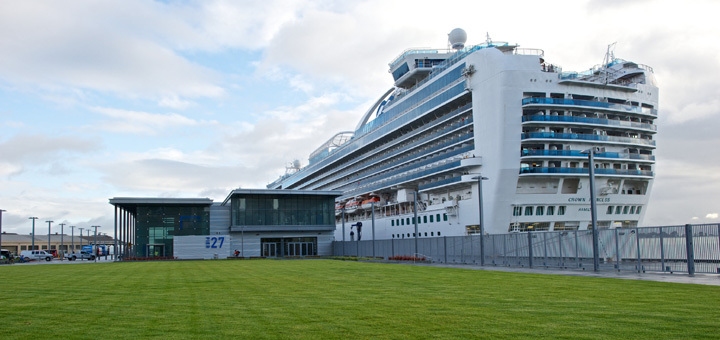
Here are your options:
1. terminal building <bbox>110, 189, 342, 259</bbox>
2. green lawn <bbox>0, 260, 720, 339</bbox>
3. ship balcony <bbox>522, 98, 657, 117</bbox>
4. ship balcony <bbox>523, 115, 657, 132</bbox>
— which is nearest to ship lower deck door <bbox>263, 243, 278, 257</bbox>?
terminal building <bbox>110, 189, 342, 259</bbox>

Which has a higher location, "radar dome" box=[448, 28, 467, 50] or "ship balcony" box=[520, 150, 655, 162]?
"radar dome" box=[448, 28, 467, 50]

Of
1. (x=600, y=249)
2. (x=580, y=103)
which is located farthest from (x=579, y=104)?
(x=600, y=249)

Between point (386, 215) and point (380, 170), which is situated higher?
point (380, 170)

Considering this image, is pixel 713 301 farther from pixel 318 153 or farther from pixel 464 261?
pixel 318 153

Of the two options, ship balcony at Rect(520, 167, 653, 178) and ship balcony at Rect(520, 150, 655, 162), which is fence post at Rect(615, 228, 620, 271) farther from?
ship balcony at Rect(520, 150, 655, 162)

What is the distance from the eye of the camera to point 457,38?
2564 inches

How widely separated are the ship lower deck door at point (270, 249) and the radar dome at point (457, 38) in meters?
32.6

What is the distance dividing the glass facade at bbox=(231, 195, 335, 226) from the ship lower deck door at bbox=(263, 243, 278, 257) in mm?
2780

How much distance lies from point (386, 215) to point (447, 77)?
2201cm

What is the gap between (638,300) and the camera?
13.9m

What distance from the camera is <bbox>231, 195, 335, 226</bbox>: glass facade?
68.6 metres

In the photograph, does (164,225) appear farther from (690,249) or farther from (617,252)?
(690,249)

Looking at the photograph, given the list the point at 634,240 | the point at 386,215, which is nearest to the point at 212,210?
the point at 386,215

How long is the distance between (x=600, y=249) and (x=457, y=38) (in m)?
40.6
